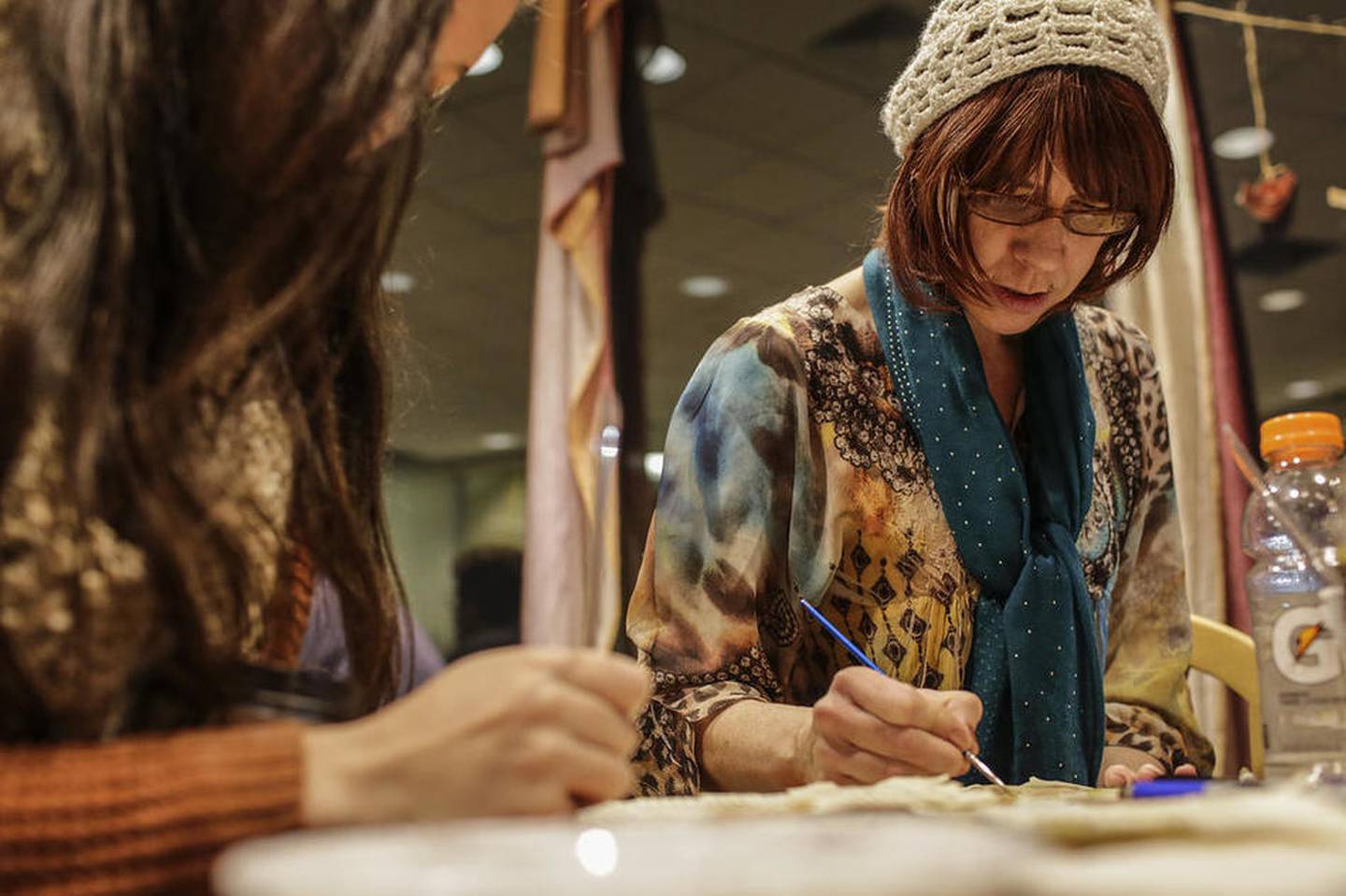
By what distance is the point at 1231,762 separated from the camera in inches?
78.0

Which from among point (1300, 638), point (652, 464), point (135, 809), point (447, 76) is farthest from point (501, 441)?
point (135, 809)

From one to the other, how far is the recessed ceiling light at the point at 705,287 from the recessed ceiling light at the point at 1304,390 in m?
1.23

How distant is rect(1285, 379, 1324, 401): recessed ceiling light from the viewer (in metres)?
2.17

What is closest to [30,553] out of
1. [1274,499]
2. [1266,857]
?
[1266,857]

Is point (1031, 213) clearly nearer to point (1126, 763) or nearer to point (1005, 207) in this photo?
point (1005, 207)

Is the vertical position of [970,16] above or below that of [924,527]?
above

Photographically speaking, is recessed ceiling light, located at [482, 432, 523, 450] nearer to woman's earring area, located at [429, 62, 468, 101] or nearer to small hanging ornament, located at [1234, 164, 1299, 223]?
small hanging ornament, located at [1234, 164, 1299, 223]

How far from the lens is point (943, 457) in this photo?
1.18 m

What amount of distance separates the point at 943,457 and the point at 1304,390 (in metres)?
1.34

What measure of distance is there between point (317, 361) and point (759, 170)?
225 centimetres

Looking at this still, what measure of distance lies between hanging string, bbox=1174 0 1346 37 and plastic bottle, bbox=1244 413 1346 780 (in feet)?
4.95

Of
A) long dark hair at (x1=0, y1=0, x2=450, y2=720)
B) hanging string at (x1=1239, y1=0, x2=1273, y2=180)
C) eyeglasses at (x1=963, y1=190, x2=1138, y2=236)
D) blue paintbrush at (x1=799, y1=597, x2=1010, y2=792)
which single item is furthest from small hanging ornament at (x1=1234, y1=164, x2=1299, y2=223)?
long dark hair at (x1=0, y1=0, x2=450, y2=720)

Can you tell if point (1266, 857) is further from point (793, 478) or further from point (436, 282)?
point (436, 282)

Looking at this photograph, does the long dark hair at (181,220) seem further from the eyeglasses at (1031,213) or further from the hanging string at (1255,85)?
the hanging string at (1255,85)
